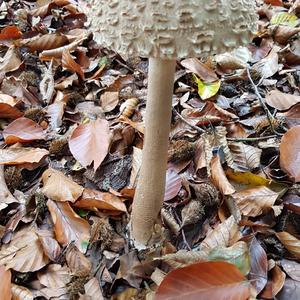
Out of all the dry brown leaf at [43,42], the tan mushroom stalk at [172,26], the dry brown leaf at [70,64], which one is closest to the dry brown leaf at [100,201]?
the tan mushroom stalk at [172,26]

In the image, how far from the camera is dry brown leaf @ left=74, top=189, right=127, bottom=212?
192 centimetres

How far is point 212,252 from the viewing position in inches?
65.2

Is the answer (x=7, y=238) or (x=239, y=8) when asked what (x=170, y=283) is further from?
(x=239, y=8)

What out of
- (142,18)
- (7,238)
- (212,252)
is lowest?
(7,238)

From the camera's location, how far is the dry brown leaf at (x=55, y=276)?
1735 millimetres

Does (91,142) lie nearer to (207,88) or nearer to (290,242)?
(207,88)

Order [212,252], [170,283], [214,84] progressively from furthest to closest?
[214,84] → [212,252] → [170,283]

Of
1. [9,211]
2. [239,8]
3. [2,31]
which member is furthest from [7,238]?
[2,31]

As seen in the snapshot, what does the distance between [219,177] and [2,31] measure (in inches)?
73.7

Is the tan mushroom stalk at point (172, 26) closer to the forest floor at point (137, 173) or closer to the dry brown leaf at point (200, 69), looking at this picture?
the forest floor at point (137, 173)

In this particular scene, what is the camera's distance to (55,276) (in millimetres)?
1767

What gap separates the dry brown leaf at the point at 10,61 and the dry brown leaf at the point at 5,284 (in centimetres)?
145

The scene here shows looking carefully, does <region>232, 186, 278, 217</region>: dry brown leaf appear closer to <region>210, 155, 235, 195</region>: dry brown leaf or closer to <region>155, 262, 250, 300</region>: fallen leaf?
<region>210, 155, 235, 195</region>: dry brown leaf

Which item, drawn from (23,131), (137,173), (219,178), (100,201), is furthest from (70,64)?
(219,178)
